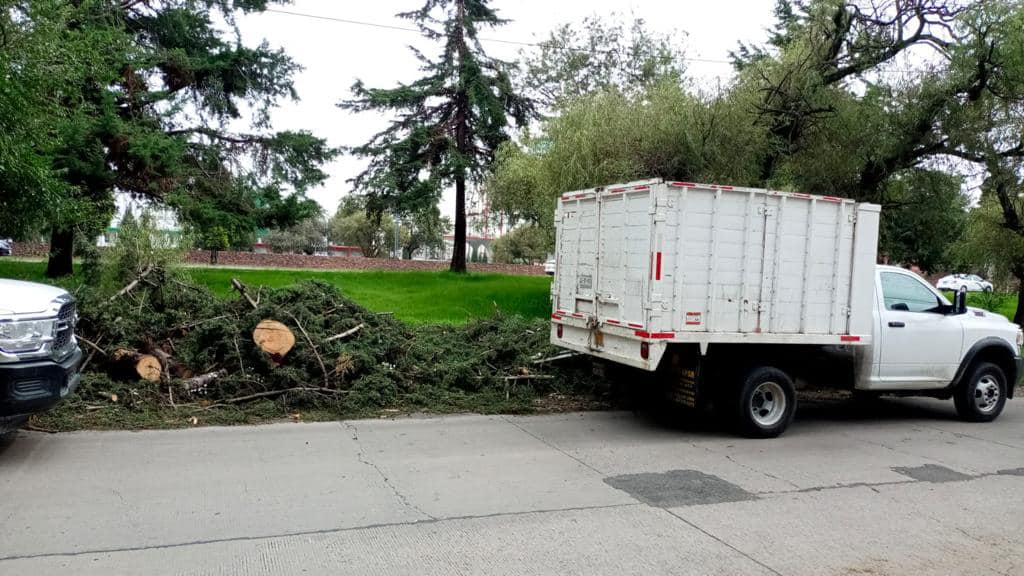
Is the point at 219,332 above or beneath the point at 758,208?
beneath

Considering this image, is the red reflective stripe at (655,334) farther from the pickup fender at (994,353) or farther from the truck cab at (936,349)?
the pickup fender at (994,353)

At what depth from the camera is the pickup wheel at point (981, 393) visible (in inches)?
384

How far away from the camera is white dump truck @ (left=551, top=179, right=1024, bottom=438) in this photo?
308 inches

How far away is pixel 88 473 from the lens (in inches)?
247

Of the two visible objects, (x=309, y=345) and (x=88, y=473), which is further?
(x=309, y=345)

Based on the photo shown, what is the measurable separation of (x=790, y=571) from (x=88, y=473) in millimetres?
5451

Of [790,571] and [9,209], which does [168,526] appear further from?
[9,209]

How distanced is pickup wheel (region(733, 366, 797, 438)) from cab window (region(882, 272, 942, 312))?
1.82 metres

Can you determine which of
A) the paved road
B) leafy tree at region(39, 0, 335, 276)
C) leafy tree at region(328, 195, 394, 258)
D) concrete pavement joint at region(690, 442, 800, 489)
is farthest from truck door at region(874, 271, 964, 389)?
leafy tree at region(328, 195, 394, 258)

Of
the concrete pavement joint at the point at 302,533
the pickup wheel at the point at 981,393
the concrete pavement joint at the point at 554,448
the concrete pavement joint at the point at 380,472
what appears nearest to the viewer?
the concrete pavement joint at the point at 302,533

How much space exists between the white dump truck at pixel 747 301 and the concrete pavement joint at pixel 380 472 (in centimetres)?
277

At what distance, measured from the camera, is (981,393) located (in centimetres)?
988

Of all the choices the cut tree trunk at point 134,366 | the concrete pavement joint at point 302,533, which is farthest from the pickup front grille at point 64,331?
the concrete pavement joint at point 302,533

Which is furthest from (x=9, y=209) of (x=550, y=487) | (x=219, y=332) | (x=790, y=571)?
(x=790, y=571)
